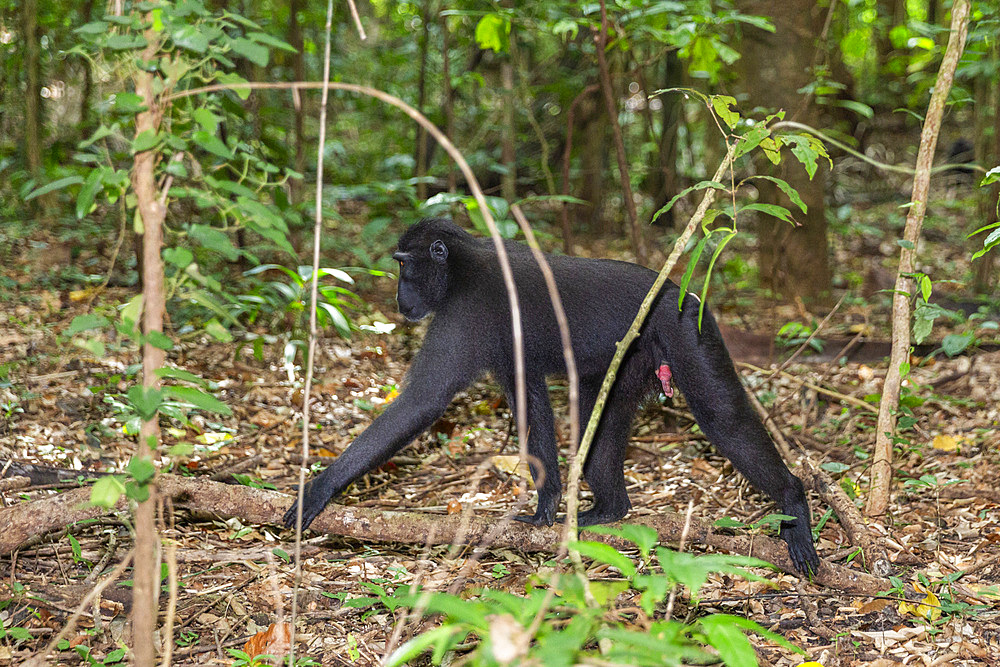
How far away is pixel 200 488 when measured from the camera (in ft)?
11.2

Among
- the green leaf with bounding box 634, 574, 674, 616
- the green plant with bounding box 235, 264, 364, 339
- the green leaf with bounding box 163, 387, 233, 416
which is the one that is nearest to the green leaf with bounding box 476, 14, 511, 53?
the green plant with bounding box 235, 264, 364, 339

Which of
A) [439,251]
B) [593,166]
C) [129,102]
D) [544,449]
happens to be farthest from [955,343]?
[593,166]

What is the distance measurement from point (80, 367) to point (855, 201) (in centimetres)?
1007

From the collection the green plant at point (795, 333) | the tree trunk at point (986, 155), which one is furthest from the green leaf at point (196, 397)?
the tree trunk at point (986, 155)

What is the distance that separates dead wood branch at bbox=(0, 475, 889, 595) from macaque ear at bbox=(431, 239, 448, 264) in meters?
1.21

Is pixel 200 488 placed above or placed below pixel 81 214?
below

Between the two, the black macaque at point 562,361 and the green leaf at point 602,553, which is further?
the black macaque at point 562,361

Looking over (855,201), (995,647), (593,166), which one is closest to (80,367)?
(995,647)

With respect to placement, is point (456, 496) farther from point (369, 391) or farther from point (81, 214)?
point (81, 214)

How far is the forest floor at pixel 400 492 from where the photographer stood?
328 centimetres

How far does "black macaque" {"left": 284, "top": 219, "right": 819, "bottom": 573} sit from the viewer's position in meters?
3.77

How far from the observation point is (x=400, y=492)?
474 cm

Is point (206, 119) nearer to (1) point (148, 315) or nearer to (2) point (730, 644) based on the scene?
(1) point (148, 315)

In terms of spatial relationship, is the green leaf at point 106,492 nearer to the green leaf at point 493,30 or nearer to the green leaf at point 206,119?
the green leaf at point 206,119
